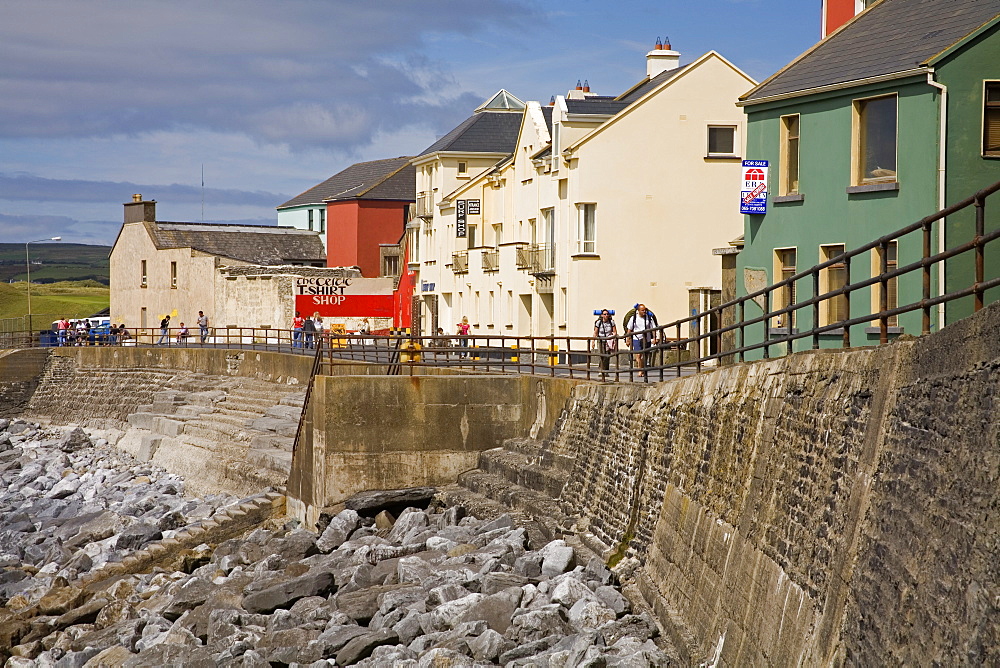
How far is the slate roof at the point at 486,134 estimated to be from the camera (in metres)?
50.8

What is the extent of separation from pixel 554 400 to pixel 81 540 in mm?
9403

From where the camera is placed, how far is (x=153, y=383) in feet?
135

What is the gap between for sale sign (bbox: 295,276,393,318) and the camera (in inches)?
1682

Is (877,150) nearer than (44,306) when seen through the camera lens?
Yes

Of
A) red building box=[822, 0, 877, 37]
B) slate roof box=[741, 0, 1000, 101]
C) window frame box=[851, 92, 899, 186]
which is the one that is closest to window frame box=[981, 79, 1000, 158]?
slate roof box=[741, 0, 1000, 101]

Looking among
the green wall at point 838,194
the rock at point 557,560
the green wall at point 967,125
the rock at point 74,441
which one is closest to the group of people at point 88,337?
the rock at point 74,441

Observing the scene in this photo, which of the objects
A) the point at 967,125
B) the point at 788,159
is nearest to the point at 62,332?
the point at 788,159

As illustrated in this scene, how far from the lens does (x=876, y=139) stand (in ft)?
62.7

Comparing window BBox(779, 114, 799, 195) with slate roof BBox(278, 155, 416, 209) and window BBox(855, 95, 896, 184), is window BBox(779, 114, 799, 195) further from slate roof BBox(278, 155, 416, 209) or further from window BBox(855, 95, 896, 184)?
slate roof BBox(278, 155, 416, 209)

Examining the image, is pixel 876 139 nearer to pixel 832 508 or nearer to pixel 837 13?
pixel 837 13

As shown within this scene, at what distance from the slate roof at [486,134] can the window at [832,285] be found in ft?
102

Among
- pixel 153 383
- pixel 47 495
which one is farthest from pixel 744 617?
pixel 153 383

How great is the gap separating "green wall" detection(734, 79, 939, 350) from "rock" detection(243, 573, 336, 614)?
8339 mm

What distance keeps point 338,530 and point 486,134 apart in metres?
33.8
